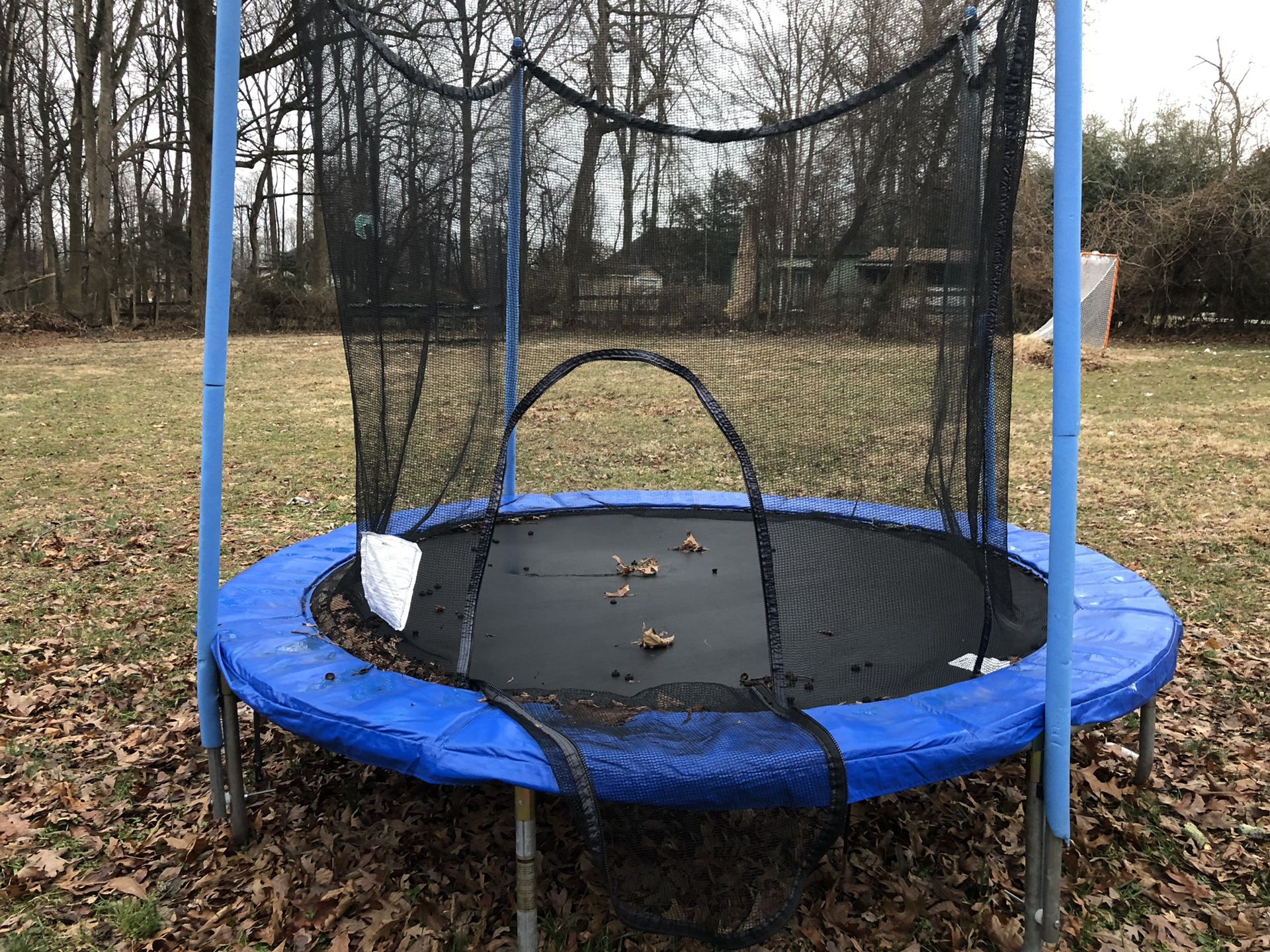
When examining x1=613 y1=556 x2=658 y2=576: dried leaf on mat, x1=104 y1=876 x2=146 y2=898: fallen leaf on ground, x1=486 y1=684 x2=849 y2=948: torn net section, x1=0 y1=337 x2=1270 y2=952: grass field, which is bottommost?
x1=104 y1=876 x2=146 y2=898: fallen leaf on ground

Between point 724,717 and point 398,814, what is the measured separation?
754 mm

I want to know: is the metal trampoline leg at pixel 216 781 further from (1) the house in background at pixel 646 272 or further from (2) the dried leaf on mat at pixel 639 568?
(1) the house in background at pixel 646 272

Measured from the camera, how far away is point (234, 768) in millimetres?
1791

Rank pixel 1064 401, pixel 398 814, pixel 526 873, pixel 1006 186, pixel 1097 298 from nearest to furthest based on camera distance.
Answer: pixel 1064 401
pixel 526 873
pixel 1006 186
pixel 398 814
pixel 1097 298

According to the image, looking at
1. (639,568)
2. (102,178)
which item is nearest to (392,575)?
(639,568)

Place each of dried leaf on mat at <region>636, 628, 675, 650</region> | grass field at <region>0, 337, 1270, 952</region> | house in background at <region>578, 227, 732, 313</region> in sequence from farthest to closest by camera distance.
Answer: house in background at <region>578, 227, 732, 313</region>
dried leaf on mat at <region>636, 628, 675, 650</region>
grass field at <region>0, 337, 1270, 952</region>

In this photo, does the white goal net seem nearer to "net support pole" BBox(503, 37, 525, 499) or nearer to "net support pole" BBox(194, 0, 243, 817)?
"net support pole" BBox(503, 37, 525, 499)

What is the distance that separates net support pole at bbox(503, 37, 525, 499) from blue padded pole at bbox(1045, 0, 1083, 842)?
134cm

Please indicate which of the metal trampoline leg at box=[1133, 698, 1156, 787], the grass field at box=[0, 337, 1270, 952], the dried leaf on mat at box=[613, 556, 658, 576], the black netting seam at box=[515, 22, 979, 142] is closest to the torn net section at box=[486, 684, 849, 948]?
the grass field at box=[0, 337, 1270, 952]

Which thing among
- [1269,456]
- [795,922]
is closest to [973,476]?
[795,922]

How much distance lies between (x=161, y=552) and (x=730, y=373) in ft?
8.41

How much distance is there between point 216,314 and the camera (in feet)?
5.40

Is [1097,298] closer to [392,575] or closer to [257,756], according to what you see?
[392,575]

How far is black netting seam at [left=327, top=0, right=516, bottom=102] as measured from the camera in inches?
78.0
